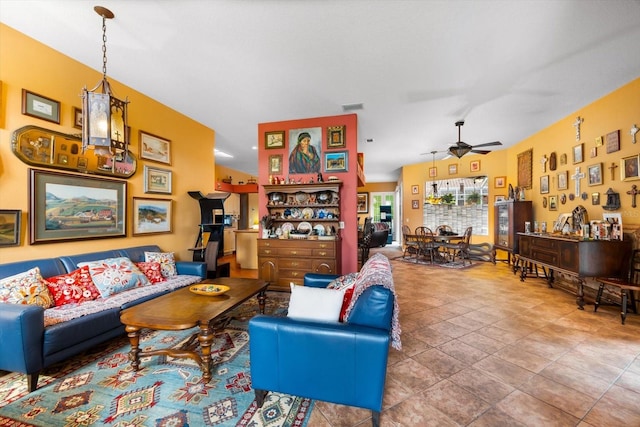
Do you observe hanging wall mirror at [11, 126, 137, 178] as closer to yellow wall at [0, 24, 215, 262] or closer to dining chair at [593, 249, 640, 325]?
yellow wall at [0, 24, 215, 262]

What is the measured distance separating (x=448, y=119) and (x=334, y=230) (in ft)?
9.70

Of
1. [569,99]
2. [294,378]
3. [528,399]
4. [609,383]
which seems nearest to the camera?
[294,378]

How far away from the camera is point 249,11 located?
2217 millimetres

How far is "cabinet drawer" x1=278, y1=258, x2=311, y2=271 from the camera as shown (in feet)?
13.5

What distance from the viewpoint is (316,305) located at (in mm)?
1707

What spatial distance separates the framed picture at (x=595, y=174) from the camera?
3.89m

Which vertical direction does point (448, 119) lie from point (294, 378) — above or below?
above

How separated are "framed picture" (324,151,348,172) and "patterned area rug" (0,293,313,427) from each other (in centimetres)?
320

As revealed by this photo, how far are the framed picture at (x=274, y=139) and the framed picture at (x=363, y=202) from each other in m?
7.42

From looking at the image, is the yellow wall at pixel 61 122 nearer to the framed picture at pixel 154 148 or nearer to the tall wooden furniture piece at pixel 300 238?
the framed picture at pixel 154 148

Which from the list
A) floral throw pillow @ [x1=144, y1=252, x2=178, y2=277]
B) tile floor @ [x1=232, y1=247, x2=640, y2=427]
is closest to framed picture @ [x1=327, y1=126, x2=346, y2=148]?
tile floor @ [x1=232, y1=247, x2=640, y2=427]

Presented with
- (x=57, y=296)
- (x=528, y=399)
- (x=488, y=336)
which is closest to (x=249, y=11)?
(x=57, y=296)

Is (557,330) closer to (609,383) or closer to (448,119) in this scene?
(609,383)

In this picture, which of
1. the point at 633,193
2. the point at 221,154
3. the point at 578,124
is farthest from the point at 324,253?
the point at 578,124
